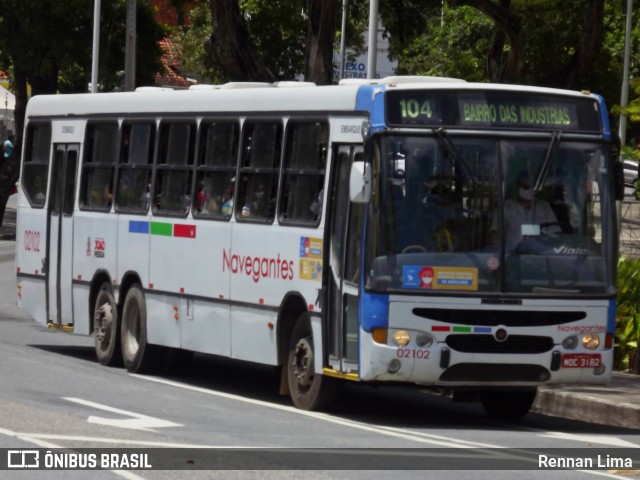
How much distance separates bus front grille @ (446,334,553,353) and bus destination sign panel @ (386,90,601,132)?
68.4 inches

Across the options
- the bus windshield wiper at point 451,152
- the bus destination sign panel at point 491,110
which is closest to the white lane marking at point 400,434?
the bus windshield wiper at point 451,152

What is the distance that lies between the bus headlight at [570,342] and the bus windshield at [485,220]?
383 millimetres

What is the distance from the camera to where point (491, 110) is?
13.4 meters

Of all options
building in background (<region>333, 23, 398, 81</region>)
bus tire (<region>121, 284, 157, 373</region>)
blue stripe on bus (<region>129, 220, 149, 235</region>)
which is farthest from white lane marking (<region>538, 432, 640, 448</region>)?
building in background (<region>333, 23, 398, 81</region>)

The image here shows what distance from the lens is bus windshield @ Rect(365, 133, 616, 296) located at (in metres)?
13.0

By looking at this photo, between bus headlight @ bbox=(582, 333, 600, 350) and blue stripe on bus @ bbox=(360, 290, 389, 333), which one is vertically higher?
blue stripe on bus @ bbox=(360, 290, 389, 333)

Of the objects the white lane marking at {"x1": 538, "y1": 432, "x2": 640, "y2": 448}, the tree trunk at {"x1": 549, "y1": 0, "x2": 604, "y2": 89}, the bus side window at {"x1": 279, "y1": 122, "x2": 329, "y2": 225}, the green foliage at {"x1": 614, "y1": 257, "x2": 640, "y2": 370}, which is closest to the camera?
the white lane marking at {"x1": 538, "y1": 432, "x2": 640, "y2": 448}

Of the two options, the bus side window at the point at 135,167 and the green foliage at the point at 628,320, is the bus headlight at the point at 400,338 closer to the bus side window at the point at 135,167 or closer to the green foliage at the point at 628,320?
the bus side window at the point at 135,167

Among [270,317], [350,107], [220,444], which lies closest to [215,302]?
[270,317]

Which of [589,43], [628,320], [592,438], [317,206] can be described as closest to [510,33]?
[589,43]

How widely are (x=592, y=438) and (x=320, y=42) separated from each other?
10.3m

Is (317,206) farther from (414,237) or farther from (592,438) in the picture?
(592,438)

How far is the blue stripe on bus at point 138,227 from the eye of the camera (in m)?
17.3

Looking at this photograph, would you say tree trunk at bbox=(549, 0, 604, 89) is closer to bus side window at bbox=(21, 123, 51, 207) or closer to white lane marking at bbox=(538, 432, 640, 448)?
bus side window at bbox=(21, 123, 51, 207)
